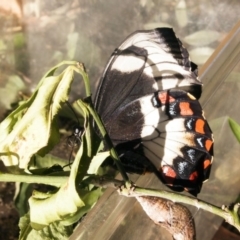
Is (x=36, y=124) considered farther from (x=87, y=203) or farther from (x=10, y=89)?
(x=10, y=89)

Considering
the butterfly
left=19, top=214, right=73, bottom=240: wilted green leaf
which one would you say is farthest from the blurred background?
left=19, top=214, right=73, bottom=240: wilted green leaf

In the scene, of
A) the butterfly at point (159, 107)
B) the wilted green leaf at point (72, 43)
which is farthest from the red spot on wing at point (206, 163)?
the wilted green leaf at point (72, 43)

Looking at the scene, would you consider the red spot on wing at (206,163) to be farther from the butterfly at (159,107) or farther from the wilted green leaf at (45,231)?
the wilted green leaf at (45,231)

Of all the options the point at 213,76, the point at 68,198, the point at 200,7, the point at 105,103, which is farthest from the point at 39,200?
the point at 200,7

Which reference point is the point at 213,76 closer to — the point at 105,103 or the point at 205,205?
the point at 105,103

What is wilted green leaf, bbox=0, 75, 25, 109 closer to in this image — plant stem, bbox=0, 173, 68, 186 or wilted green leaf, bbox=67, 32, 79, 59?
wilted green leaf, bbox=67, 32, 79, 59

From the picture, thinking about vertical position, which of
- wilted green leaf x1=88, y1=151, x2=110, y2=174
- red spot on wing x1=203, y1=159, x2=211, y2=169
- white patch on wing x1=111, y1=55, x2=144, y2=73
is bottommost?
red spot on wing x1=203, y1=159, x2=211, y2=169

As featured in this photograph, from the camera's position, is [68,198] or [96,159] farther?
[96,159]
